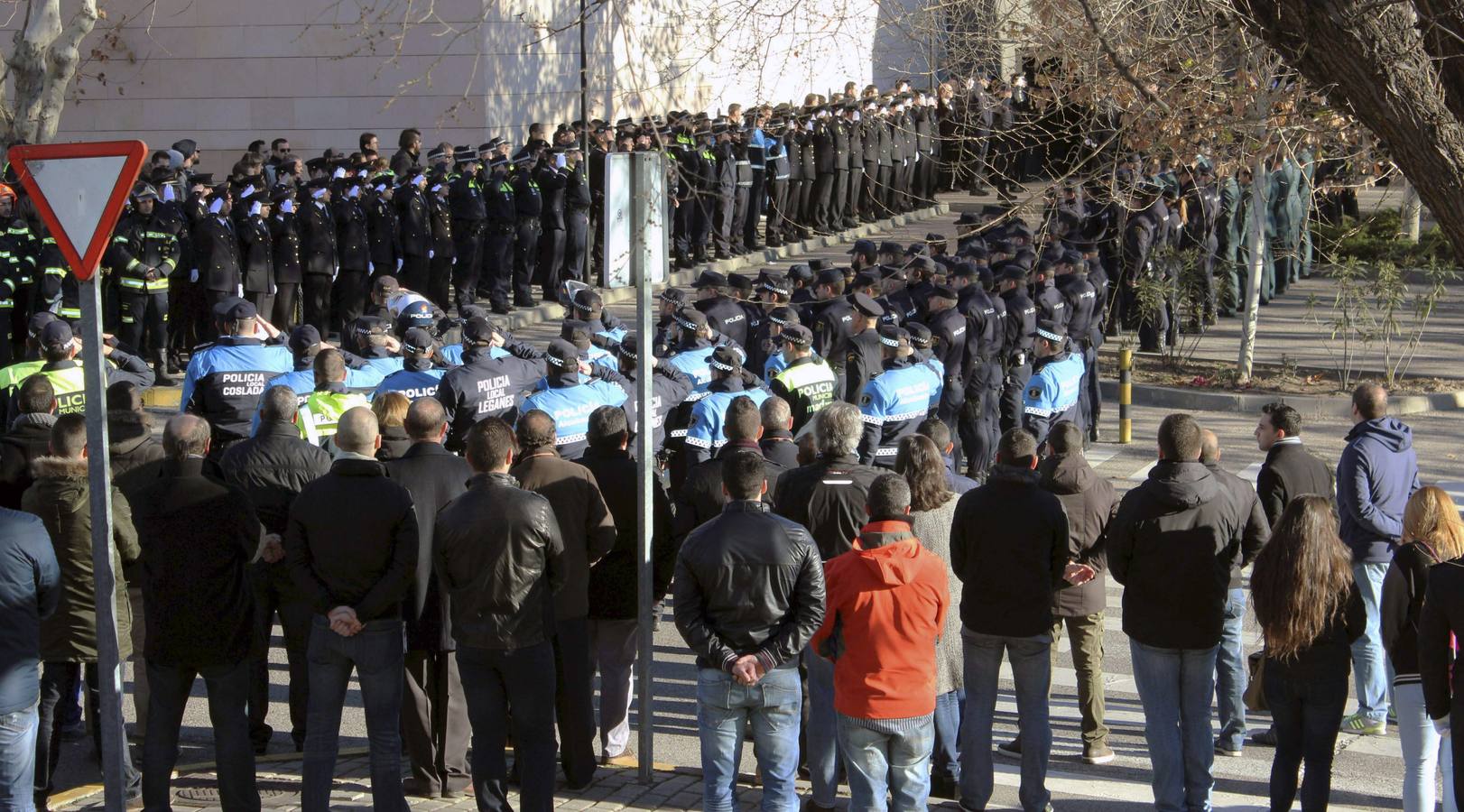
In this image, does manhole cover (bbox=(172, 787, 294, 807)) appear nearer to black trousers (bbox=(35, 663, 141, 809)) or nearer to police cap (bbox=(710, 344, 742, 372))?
black trousers (bbox=(35, 663, 141, 809))

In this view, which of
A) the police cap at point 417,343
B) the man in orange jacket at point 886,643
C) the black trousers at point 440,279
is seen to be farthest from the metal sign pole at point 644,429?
the black trousers at point 440,279

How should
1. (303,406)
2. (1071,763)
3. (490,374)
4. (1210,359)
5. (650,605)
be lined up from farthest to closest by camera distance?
1. (1210,359)
2. (490,374)
3. (303,406)
4. (1071,763)
5. (650,605)

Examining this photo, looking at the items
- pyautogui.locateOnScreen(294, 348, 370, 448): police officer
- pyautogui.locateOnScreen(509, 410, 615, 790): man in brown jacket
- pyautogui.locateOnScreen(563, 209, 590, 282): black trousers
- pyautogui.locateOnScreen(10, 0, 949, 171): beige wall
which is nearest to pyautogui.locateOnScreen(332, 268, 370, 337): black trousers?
pyautogui.locateOnScreen(563, 209, 590, 282): black trousers

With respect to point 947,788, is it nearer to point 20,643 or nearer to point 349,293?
point 20,643

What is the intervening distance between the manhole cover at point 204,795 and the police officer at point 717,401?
3.50 meters

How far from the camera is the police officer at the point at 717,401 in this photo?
10078 millimetres

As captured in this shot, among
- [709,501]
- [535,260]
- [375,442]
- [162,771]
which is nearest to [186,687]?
[162,771]

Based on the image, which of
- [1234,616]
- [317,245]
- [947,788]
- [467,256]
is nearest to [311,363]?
[947,788]

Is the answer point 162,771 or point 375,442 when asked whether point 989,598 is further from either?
point 162,771

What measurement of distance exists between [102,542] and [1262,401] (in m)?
13.8

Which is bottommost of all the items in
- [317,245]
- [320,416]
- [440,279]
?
[320,416]

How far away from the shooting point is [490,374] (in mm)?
10492

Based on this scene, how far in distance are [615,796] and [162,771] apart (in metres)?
1.94

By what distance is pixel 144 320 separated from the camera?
53.3 ft
